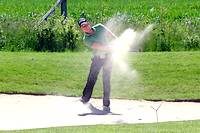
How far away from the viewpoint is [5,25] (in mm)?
17578

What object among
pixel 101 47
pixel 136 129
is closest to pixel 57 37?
pixel 101 47

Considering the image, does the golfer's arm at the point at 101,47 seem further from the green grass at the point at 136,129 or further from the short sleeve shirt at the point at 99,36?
the green grass at the point at 136,129

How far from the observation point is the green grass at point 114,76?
43.9 feet

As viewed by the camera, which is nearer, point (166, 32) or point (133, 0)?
point (166, 32)

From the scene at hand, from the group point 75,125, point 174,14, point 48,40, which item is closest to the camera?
point 75,125

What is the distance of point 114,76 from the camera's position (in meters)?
14.2

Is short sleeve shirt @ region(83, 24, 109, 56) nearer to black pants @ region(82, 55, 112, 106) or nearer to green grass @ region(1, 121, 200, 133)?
black pants @ region(82, 55, 112, 106)

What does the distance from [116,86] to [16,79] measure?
71.8 inches

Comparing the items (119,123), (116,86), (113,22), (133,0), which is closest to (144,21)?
(113,22)

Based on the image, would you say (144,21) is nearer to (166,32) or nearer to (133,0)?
(166,32)

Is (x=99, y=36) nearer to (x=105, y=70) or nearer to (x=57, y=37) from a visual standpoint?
(x=105, y=70)

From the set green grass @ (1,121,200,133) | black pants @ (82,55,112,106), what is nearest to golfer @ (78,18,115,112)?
black pants @ (82,55,112,106)

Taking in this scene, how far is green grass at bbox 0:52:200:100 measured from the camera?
1337 centimetres

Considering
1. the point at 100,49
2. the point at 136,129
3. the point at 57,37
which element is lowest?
the point at 136,129
